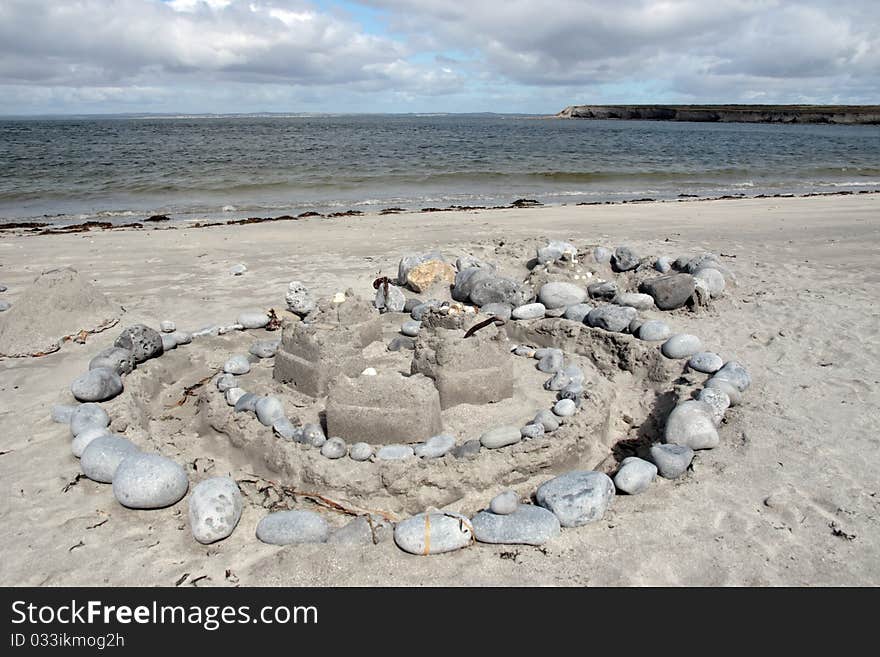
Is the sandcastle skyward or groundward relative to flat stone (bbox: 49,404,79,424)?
skyward

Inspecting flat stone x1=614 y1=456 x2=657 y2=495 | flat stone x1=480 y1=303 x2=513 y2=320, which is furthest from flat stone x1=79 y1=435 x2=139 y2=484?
flat stone x1=480 y1=303 x2=513 y2=320

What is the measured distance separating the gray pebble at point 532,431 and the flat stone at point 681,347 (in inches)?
72.4

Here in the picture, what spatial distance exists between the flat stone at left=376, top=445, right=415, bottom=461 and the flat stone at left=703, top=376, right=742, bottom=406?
229 cm

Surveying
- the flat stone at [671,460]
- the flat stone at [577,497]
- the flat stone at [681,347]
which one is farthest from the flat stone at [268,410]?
the flat stone at [681,347]

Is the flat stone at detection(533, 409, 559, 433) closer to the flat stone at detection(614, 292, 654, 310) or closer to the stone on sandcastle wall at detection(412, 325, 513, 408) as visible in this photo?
the stone on sandcastle wall at detection(412, 325, 513, 408)

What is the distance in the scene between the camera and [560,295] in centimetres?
664

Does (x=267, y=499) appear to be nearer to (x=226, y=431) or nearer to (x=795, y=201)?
(x=226, y=431)

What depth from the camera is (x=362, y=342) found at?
533cm

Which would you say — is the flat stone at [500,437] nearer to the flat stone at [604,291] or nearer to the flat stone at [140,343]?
the flat stone at [140,343]

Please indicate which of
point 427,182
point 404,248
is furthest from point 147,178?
point 404,248

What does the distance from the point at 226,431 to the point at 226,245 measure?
664 centimetres

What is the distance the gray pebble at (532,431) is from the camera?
3.88 metres

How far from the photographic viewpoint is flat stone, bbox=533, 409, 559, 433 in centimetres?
401

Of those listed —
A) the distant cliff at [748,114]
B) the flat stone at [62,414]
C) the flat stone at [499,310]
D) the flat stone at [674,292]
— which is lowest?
the flat stone at [62,414]
